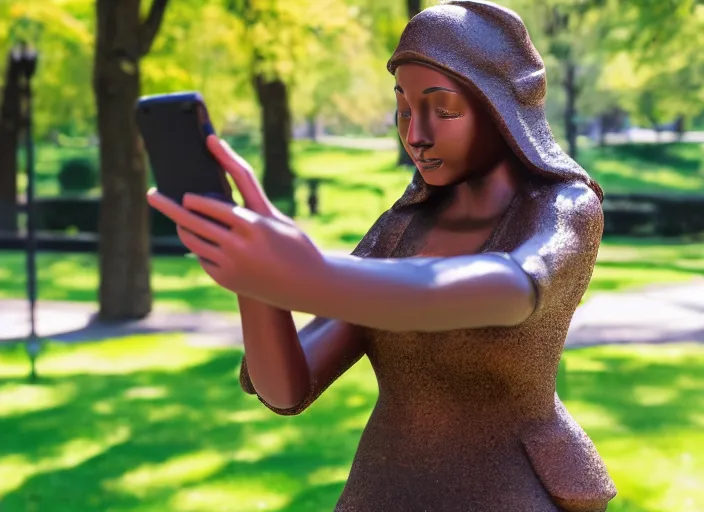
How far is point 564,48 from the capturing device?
89.0 ft

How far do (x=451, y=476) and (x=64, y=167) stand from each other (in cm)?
3100

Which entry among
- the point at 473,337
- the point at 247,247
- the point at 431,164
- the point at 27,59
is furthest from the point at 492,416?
the point at 27,59

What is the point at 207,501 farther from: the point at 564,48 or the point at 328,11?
the point at 564,48

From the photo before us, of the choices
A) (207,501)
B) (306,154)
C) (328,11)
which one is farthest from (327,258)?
(306,154)

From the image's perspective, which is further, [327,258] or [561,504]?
[561,504]

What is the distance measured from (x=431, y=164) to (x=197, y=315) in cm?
1194

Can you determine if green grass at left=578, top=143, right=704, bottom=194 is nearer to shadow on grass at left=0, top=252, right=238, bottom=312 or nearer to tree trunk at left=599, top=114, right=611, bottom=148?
tree trunk at left=599, top=114, right=611, bottom=148

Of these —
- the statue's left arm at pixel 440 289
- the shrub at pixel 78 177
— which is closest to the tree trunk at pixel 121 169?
the statue's left arm at pixel 440 289

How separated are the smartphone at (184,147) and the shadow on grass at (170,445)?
5.16 m

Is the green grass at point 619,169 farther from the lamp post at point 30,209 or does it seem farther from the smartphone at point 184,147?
the smartphone at point 184,147

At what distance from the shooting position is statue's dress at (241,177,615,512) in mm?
2482

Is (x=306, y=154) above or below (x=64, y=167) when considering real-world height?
below

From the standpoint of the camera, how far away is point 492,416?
2.56 metres

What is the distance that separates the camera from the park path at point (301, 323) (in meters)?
A: 12.7
